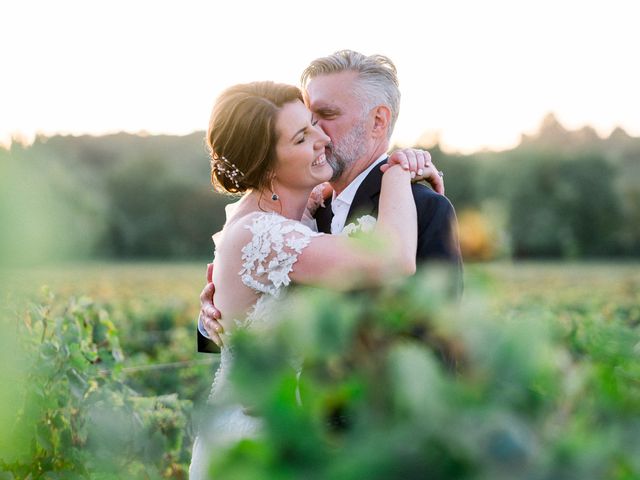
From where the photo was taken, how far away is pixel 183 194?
76750mm

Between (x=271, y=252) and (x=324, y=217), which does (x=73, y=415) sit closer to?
(x=324, y=217)

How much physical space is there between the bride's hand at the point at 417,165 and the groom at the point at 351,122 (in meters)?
0.01

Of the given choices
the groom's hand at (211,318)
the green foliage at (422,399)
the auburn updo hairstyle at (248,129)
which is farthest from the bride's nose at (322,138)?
the green foliage at (422,399)

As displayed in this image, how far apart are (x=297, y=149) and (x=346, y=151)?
52 centimetres

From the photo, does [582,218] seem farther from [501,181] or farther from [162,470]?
[162,470]

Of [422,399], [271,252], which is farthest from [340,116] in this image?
[422,399]

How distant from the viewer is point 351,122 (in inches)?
162

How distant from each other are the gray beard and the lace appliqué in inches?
30.2

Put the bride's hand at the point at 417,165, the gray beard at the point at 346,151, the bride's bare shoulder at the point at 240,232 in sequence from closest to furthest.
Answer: the bride's bare shoulder at the point at 240,232 < the bride's hand at the point at 417,165 < the gray beard at the point at 346,151

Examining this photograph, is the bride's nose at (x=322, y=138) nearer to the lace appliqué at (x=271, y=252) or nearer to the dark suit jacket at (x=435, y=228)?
the dark suit jacket at (x=435, y=228)

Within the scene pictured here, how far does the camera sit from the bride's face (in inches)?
141

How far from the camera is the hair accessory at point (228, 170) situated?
361 cm

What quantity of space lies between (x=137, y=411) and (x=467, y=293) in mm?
3985

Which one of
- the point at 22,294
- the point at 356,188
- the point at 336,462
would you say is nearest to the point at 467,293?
the point at 336,462
